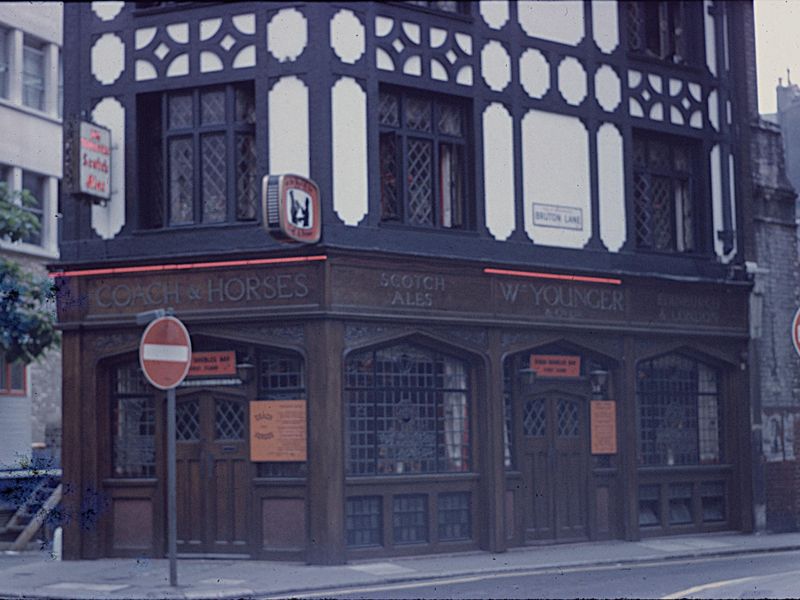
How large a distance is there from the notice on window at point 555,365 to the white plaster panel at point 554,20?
15.4 ft

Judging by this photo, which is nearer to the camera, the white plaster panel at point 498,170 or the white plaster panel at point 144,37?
the white plaster panel at point 144,37

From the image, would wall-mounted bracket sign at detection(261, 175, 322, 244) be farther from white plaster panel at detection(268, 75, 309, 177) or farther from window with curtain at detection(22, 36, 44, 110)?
window with curtain at detection(22, 36, 44, 110)

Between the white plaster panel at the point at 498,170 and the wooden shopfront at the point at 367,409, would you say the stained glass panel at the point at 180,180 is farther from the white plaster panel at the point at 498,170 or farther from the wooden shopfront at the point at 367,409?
the white plaster panel at the point at 498,170

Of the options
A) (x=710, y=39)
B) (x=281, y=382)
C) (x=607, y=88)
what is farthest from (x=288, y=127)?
(x=710, y=39)

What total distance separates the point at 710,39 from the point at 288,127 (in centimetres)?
819

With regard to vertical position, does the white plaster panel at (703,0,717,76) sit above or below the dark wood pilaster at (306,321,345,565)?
above

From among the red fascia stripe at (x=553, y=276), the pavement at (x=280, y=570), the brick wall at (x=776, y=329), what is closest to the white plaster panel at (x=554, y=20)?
the red fascia stripe at (x=553, y=276)

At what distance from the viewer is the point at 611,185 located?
2111cm

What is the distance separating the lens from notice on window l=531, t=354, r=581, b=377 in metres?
20.3

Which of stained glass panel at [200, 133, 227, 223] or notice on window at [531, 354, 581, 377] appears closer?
stained glass panel at [200, 133, 227, 223]

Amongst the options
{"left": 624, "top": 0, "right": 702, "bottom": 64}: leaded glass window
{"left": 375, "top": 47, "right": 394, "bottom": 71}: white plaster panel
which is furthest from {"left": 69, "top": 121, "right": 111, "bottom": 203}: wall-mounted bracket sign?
{"left": 624, "top": 0, "right": 702, "bottom": 64}: leaded glass window

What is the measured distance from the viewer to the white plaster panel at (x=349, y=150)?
18125 mm

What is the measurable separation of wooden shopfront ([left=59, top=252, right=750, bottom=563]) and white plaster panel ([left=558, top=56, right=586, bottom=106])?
2.70m

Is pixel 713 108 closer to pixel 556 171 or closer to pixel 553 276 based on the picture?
pixel 556 171
